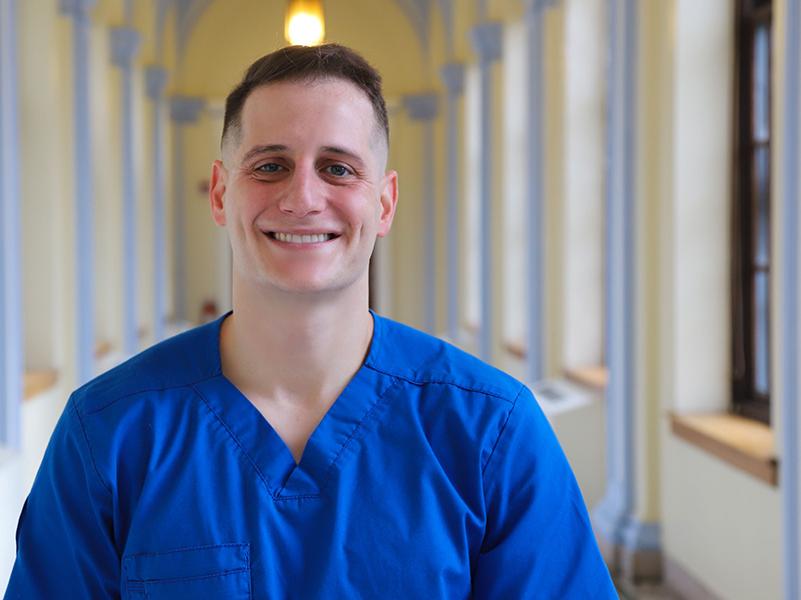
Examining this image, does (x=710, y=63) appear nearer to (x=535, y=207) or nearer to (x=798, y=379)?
(x=798, y=379)

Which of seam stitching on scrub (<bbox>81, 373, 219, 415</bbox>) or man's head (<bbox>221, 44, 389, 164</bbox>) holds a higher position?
man's head (<bbox>221, 44, 389, 164</bbox>)

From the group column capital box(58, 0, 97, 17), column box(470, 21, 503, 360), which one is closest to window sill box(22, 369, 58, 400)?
column capital box(58, 0, 97, 17)

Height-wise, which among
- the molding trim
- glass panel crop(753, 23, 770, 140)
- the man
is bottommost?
the molding trim

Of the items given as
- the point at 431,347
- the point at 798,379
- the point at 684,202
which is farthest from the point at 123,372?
the point at 684,202

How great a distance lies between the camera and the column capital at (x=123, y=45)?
→ 35.1 ft

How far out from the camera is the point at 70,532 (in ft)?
5.23

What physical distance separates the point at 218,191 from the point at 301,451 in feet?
1.38

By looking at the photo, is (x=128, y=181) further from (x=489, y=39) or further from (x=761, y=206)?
(x=761, y=206)

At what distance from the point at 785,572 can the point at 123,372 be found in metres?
3.02

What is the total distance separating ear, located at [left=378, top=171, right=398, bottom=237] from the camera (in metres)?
1.72

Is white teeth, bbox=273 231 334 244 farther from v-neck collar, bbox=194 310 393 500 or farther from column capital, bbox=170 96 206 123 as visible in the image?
column capital, bbox=170 96 206 123

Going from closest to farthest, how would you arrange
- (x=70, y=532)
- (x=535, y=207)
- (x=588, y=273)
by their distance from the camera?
(x=70, y=532)
(x=588, y=273)
(x=535, y=207)

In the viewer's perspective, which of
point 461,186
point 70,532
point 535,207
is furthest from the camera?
point 461,186

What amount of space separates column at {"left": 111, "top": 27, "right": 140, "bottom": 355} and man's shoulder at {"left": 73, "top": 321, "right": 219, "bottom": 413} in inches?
360
